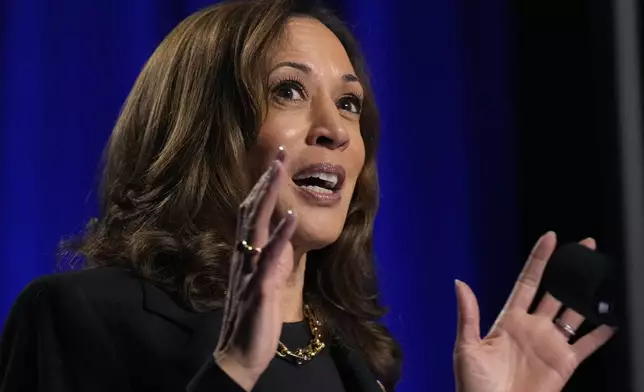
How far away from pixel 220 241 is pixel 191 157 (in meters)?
0.13

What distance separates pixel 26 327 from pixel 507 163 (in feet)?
3.83

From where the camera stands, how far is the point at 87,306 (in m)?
1.00

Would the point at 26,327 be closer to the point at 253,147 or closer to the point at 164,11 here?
the point at 253,147

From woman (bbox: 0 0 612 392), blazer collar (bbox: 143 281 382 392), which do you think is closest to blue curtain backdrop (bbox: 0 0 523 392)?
woman (bbox: 0 0 612 392)

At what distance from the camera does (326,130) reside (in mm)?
1204

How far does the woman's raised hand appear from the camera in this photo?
0.82 meters

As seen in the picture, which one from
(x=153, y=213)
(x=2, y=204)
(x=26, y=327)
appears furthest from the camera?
(x=2, y=204)

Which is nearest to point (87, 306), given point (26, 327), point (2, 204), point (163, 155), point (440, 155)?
point (26, 327)

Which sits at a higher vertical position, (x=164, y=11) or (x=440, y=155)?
(x=164, y=11)

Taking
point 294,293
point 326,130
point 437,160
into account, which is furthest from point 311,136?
point 437,160

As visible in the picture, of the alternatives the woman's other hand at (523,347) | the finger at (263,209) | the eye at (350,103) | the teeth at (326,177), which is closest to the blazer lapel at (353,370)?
the woman's other hand at (523,347)

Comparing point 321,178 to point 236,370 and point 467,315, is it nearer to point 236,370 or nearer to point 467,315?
point 467,315

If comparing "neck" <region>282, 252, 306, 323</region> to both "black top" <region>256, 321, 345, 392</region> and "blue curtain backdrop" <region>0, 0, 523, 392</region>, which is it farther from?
"blue curtain backdrop" <region>0, 0, 523, 392</region>

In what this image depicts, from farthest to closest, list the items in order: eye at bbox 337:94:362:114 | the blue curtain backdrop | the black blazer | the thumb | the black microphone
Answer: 1. the blue curtain backdrop
2. eye at bbox 337:94:362:114
3. the thumb
4. the black blazer
5. the black microphone
